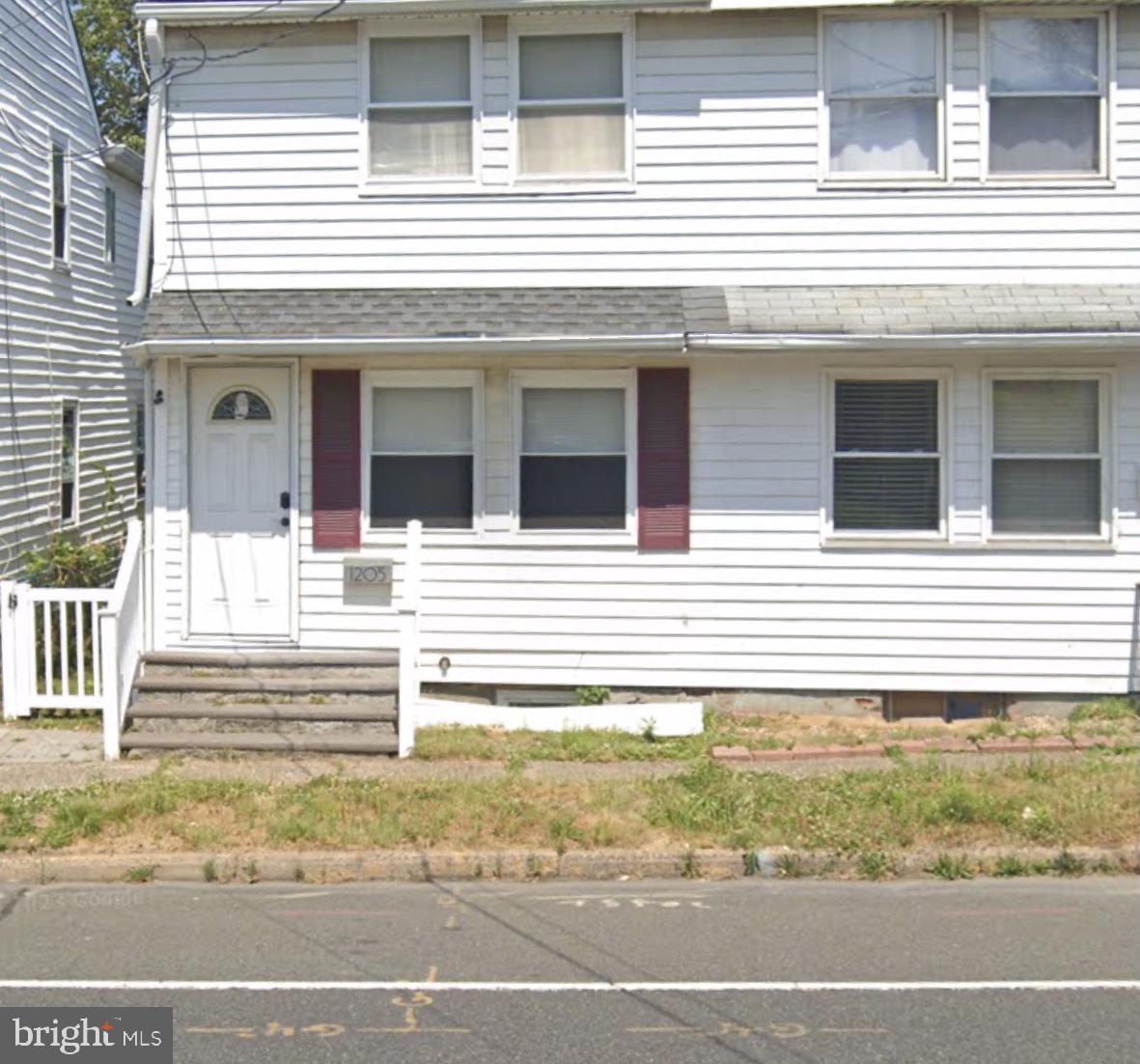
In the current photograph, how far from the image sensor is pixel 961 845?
313 inches

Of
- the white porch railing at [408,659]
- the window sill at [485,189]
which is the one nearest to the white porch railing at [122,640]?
the white porch railing at [408,659]

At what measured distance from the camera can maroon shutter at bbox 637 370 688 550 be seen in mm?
11445

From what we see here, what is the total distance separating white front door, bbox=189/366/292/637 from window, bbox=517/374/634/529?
2.08 m

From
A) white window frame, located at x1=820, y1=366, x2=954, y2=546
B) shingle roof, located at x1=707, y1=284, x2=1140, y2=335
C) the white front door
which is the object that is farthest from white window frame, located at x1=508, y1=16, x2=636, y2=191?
the white front door

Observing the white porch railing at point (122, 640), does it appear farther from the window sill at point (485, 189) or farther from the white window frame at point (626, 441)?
the window sill at point (485, 189)

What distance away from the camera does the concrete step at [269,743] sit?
10234 millimetres

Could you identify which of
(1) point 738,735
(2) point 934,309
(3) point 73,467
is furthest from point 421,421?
(3) point 73,467

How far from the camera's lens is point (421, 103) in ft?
38.5

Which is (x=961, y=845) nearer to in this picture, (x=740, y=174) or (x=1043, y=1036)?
(x=1043, y=1036)

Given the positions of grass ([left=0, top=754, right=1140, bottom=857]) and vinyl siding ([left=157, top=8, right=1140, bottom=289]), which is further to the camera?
vinyl siding ([left=157, top=8, right=1140, bottom=289])

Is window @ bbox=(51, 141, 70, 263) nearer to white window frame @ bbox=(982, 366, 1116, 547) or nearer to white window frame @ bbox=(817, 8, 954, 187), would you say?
white window frame @ bbox=(817, 8, 954, 187)

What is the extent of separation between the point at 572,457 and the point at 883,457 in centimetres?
252

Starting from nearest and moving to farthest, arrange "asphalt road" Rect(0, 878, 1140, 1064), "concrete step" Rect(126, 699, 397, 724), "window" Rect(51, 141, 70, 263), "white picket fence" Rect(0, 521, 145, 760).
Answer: "asphalt road" Rect(0, 878, 1140, 1064), "concrete step" Rect(126, 699, 397, 724), "white picket fence" Rect(0, 521, 145, 760), "window" Rect(51, 141, 70, 263)

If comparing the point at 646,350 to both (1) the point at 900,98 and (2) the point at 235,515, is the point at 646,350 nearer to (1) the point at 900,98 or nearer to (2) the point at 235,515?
(1) the point at 900,98
